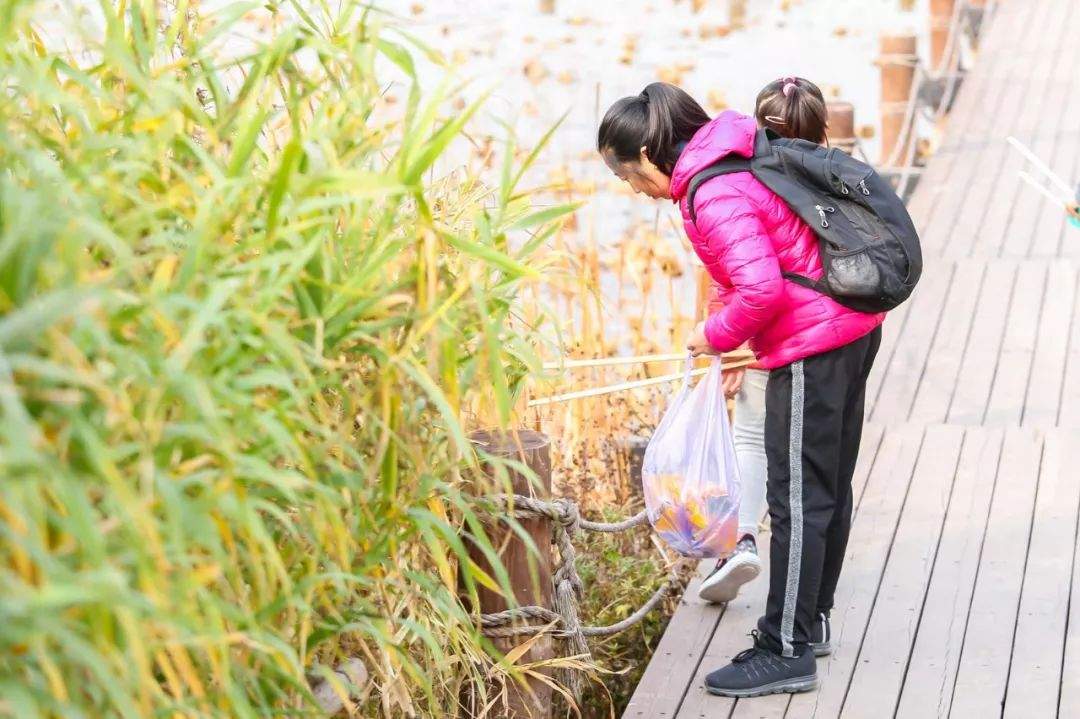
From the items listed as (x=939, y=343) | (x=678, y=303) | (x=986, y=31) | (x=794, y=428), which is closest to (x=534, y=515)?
(x=794, y=428)

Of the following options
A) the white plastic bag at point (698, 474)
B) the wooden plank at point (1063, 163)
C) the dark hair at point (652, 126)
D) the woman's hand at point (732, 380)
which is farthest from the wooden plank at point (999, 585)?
the wooden plank at point (1063, 163)

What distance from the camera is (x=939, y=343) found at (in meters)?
4.78

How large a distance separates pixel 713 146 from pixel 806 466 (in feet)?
2.15

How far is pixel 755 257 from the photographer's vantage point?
260cm

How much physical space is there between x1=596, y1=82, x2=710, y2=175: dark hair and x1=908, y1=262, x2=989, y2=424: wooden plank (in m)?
1.85

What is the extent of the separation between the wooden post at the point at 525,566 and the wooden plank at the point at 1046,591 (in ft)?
2.99

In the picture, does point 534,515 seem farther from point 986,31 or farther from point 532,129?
point 986,31

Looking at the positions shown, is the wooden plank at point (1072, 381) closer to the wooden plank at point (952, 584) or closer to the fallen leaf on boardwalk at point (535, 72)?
the wooden plank at point (952, 584)

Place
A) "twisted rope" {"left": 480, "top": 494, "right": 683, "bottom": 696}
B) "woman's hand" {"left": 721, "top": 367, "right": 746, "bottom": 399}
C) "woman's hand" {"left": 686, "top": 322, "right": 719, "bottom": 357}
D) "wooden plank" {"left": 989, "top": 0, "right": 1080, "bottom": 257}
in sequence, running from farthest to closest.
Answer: "wooden plank" {"left": 989, "top": 0, "right": 1080, "bottom": 257}, "woman's hand" {"left": 721, "top": 367, "right": 746, "bottom": 399}, "woman's hand" {"left": 686, "top": 322, "right": 719, "bottom": 357}, "twisted rope" {"left": 480, "top": 494, "right": 683, "bottom": 696}

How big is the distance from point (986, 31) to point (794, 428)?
6.99 m

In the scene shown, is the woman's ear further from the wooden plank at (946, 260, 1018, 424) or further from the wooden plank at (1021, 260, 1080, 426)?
the wooden plank at (1021, 260, 1080, 426)

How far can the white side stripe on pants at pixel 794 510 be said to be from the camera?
2.74m

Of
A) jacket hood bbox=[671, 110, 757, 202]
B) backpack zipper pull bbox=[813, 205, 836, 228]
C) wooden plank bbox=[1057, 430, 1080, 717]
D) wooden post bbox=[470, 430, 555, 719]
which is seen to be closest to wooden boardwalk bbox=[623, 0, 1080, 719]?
wooden plank bbox=[1057, 430, 1080, 717]

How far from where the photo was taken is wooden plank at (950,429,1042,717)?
2822mm
